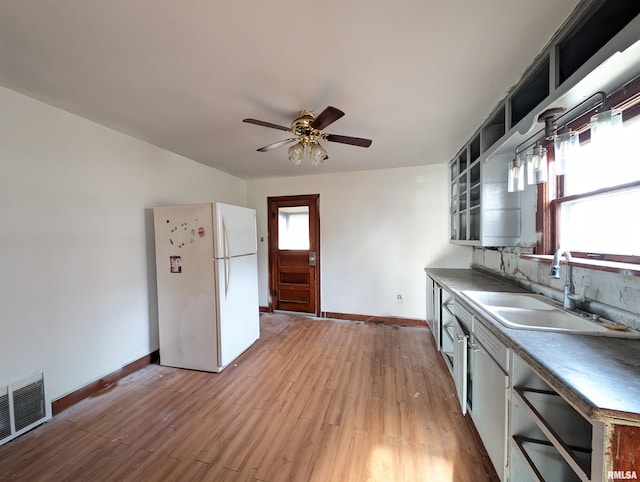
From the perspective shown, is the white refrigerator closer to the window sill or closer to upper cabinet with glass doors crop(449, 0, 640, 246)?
upper cabinet with glass doors crop(449, 0, 640, 246)

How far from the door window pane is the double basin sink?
8.58ft

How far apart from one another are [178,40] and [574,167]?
2.44 meters

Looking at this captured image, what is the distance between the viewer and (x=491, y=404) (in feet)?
4.23

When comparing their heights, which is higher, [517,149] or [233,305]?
[517,149]

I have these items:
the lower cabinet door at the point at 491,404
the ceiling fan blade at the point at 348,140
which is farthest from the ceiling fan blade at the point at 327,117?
the lower cabinet door at the point at 491,404

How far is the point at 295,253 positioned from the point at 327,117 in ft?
8.85

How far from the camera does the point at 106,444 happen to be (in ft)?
5.14

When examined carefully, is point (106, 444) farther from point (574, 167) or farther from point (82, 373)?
point (574, 167)

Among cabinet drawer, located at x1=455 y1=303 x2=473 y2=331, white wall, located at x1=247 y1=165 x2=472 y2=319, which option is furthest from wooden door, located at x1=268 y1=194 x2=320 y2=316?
cabinet drawer, located at x1=455 y1=303 x2=473 y2=331

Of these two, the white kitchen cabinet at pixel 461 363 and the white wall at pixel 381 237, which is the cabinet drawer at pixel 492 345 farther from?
the white wall at pixel 381 237

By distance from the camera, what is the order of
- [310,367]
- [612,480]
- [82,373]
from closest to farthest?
1. [612,480]
2. [82,373]
3. [310,367]

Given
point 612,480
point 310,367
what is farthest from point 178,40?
point 310,367

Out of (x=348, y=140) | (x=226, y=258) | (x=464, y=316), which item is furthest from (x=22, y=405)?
(x=464, y=316)

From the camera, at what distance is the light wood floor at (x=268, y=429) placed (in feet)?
4.51
